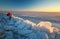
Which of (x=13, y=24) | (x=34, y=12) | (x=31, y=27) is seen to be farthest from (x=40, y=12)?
(x=13, y=24)

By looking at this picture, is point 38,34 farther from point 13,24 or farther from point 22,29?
point 13,24

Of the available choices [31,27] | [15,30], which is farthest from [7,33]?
[31,27]

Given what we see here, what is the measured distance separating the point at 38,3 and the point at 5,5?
0.35m

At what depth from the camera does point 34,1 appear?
118 centimetres

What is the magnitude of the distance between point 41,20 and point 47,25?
0.26ft

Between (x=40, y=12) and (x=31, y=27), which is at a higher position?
(x=40, y=12)

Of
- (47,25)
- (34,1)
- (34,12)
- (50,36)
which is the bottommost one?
(50,36)

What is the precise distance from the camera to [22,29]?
3.74 ft

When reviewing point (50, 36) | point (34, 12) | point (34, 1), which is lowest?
point (50, 36)

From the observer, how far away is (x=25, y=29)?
1141mm

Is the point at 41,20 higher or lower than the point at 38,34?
higher

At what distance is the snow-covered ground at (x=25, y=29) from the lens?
3.69 ft

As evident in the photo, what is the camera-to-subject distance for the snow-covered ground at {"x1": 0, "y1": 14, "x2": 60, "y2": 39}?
44.3 inches

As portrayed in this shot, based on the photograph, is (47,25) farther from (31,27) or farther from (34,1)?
(34,1)
